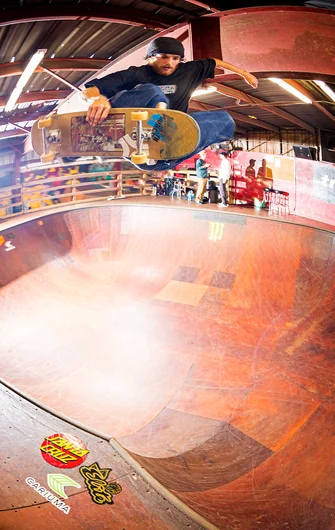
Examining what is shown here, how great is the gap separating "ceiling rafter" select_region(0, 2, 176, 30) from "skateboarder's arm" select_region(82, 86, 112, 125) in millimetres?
1278

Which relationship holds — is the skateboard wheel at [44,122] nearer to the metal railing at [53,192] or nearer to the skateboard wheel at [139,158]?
the skateboard wheel at [139,158]

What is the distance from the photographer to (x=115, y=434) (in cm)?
371

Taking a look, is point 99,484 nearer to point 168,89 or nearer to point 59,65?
point 168,89

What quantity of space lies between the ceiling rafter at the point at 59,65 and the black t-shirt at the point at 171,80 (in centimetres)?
163

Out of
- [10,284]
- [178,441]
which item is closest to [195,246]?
[10,284]

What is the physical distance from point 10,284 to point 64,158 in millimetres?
3966

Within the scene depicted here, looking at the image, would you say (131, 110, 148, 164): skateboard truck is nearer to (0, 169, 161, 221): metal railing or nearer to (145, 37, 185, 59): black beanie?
(145, 37, 185, 59): black beanie

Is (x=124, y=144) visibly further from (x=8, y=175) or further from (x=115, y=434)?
(x=8, y=175)

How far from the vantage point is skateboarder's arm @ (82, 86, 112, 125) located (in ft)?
8.15

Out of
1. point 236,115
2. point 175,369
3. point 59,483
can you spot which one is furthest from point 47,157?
point 236,115

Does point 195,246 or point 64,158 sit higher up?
point 64,158

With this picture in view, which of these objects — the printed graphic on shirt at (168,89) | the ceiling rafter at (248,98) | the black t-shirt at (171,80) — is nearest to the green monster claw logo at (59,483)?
the black t-shirt at (171,80)

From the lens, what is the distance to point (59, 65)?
426 centimetres

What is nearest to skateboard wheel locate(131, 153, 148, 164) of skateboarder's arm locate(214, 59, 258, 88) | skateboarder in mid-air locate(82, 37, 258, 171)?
skateboarder in mid-air locate(82, 37, 258, 171)
